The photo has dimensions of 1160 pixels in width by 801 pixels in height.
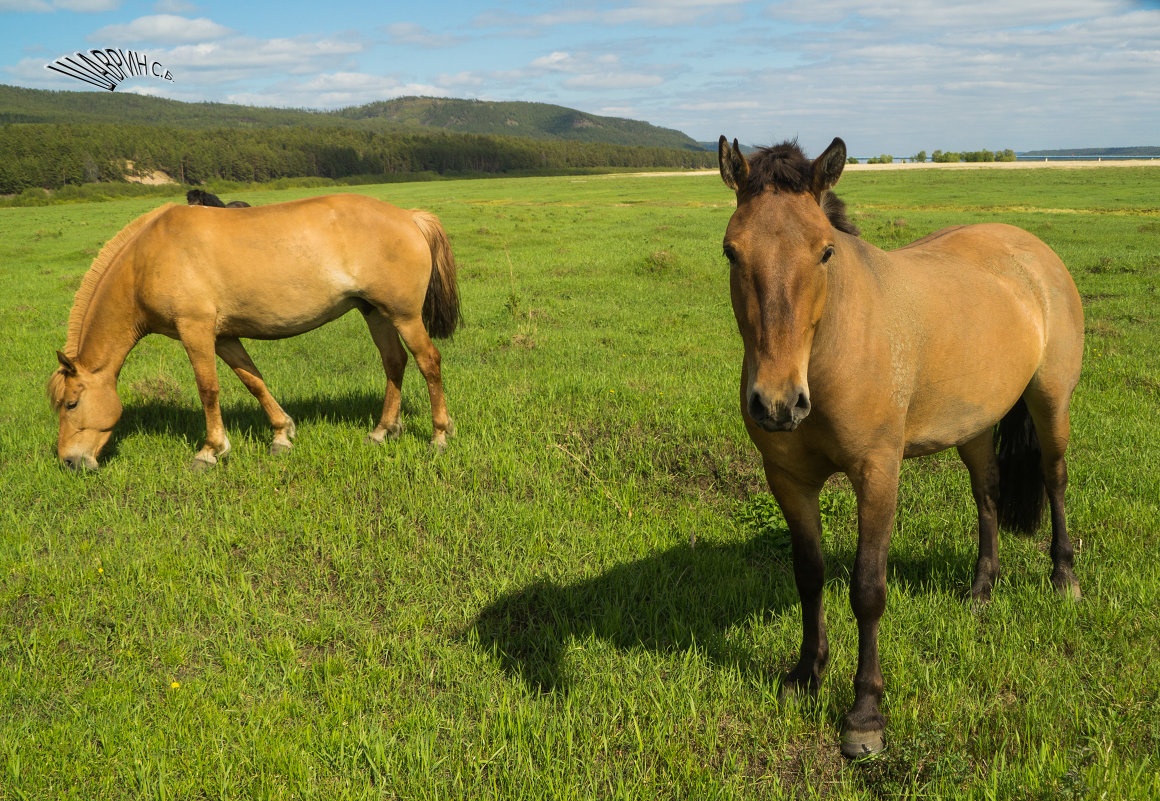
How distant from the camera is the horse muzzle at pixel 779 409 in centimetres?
245

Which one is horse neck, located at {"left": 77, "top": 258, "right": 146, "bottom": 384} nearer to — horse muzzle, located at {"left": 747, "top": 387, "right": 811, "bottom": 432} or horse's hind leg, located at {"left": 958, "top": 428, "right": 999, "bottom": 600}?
horse muzzle, located at {"left": 747, "top": 387, "right": 811, "bottom": 432}

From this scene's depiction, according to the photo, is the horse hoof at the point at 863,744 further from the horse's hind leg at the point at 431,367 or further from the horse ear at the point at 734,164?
the horse's hind leg at the point at 431,367

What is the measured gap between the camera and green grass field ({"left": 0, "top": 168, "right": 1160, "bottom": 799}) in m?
3.06

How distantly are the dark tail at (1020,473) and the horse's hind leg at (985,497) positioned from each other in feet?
Result: 0.69

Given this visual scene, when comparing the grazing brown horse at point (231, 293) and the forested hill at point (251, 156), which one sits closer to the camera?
the grazing brown horse at point (231, 293)

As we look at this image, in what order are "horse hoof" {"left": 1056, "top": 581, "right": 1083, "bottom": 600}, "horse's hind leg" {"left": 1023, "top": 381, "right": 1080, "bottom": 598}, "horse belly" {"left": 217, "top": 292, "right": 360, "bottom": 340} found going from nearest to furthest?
"horse hoof" {"left": 1056, "top": 581, "right": 1083, "bottom": 600}, "horse's hind leg" {"left": 1023, "top": 381, "right": 1080, "bottom": 598}, "horse belly" {"left": 217, "top": 292, "right": 360, "bottom": 340}

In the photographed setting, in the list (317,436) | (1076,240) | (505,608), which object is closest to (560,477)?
(505,608)

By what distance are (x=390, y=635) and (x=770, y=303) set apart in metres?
3.02

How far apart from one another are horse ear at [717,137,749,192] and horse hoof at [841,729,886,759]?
2512 mm

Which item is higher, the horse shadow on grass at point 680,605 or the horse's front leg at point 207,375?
the horse's front leg at point 207,375

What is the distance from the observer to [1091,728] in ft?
10.2

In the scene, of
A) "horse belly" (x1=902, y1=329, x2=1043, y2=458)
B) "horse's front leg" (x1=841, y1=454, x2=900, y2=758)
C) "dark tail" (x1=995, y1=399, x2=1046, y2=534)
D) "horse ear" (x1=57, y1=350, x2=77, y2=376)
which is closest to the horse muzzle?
"horse's front leg" (x1=841, y1=454, x2=900, y2=758)

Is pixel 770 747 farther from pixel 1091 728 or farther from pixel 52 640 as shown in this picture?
pixel 52 640

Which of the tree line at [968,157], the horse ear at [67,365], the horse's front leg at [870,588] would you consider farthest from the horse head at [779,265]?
the tree line at [968,157]
